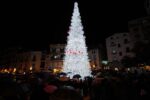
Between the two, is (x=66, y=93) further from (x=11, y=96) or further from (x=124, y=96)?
(x=124, y=96)

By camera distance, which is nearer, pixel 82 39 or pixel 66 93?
pixel 66 93

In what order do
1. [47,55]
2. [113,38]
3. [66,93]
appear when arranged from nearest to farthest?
[66,93] → [113,38] → [47,55]

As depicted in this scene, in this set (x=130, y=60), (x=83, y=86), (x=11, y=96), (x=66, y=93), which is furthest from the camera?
(x=130, y=60)

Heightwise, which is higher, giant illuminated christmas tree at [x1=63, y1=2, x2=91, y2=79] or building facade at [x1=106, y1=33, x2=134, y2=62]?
building facade at [x1=106, y1=33, x2=134, y2=62]

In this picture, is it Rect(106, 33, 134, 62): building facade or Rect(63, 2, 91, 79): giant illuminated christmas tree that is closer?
Rect(63, 2, 91, 79): giant illuminated christmas tree

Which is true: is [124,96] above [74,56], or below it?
below

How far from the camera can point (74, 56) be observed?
114 feet

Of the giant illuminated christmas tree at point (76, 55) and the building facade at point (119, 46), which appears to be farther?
the building facade at point (119, 46)

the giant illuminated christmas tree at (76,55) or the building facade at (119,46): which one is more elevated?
Answer: the building facade at (119,46)

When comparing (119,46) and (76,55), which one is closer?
(76,55)

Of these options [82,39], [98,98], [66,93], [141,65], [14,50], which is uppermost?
[14,50]

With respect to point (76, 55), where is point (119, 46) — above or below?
above

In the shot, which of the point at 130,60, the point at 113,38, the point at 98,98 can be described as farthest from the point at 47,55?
the point at 98,98

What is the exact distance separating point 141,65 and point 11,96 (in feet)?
156
